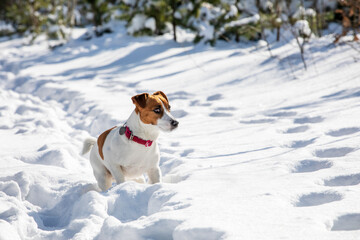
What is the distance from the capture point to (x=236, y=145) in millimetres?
4512

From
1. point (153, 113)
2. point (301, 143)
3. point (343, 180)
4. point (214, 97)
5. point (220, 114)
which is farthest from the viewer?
point (214, 97)

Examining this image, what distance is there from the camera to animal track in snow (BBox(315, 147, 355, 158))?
11.7 feet

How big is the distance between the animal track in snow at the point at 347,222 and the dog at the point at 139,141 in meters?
1.56

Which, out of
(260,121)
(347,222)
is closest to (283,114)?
(260,121)

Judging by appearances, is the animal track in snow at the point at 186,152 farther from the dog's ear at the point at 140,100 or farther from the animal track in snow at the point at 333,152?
the animal track in snow at the point at 333,152

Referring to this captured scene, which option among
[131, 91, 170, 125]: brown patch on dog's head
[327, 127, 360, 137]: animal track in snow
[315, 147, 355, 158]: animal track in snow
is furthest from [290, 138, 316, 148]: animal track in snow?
[131, 91, 170, 125]: brown patch on dog's head

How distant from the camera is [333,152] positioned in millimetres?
3617

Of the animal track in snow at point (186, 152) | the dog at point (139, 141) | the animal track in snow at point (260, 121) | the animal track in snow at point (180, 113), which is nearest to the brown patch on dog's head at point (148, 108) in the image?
the dog at point (139, 141)

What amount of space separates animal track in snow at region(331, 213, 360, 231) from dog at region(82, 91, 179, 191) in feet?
5.12

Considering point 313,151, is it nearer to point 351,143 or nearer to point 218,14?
point 351,143

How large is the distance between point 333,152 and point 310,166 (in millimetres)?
406

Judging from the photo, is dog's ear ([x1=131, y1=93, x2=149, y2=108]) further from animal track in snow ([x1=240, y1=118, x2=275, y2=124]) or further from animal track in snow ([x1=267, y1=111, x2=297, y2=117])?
animal track in snow ([x1=267, y1=111, x2=297, y2=117])

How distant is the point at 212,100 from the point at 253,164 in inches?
145

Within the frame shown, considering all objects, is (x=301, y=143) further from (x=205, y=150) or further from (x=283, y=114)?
(x=283, y=114)
